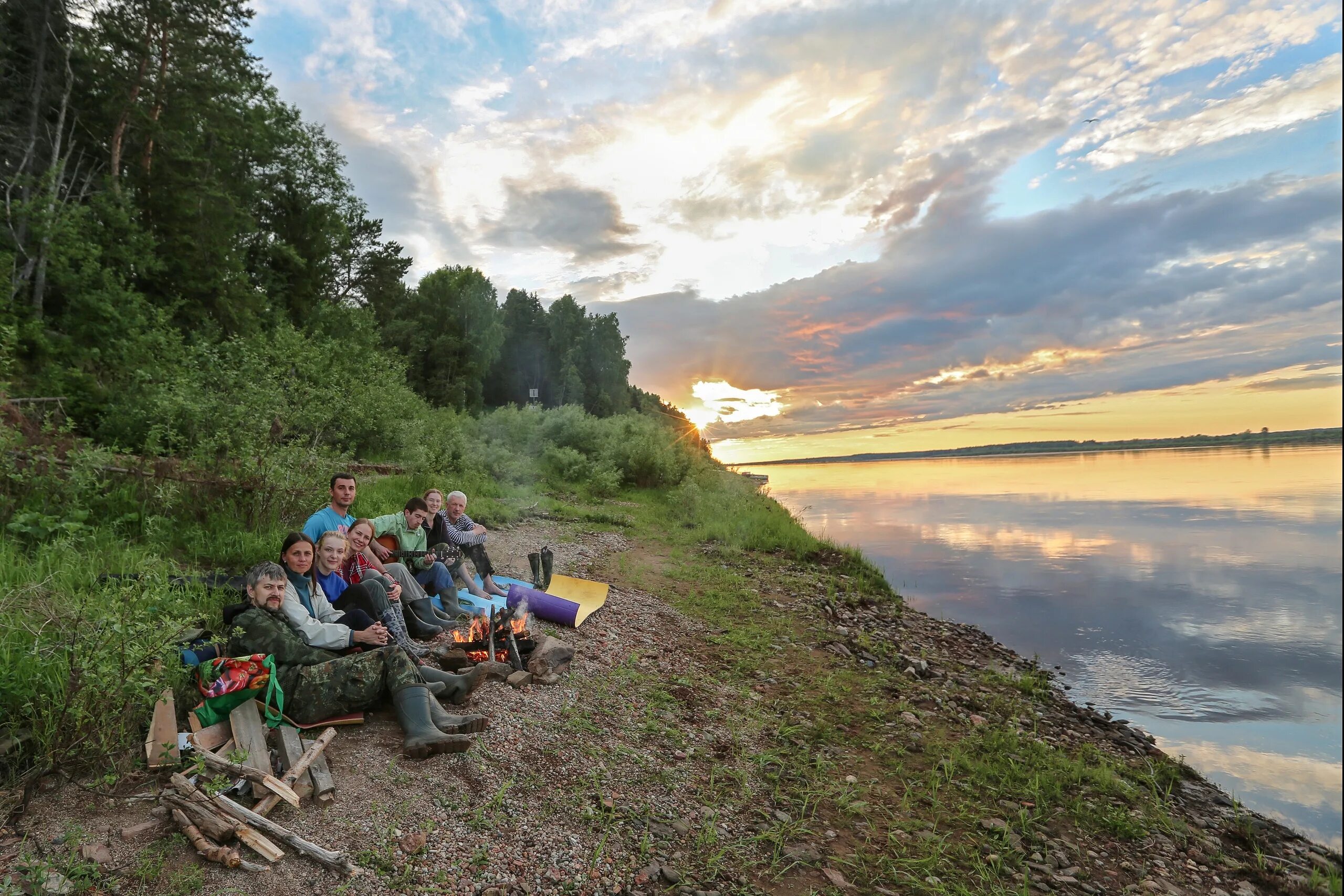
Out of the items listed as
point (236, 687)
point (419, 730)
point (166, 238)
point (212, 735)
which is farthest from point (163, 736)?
point (166, 238)

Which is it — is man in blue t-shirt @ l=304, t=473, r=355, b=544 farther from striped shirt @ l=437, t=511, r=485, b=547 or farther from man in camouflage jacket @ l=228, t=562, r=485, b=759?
man in camouflage jacket @ l=228, t=562, r=485, b=759

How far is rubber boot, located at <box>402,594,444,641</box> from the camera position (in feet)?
19.8

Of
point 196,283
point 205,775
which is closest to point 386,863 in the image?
point 205,775

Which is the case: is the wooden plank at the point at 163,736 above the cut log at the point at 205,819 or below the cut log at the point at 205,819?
above

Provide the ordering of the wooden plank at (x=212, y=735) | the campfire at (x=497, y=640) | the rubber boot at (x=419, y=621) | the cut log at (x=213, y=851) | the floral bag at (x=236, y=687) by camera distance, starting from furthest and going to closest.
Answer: the rubber boot at (x=419, y=621)
the campfire at (x=497, y=640)
the floral bag at (x=236, y=687)
the wooden plank at (x=212, y=735)
the cut log at (x=213, y=851)

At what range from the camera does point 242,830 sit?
10.0 ft

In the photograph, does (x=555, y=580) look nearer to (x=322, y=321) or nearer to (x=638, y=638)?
(x=638, y=638)

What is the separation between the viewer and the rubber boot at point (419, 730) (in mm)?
4055

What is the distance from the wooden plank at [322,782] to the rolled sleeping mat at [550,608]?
3588 millimetres

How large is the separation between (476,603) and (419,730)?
9.93ft

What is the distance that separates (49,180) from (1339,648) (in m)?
19.1

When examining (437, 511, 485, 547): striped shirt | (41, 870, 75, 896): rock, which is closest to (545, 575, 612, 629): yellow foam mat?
(437, 511, 485, 547): striped shirt

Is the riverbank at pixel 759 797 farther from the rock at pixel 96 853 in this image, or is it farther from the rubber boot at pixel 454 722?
the rubber boot at pixel 454 722

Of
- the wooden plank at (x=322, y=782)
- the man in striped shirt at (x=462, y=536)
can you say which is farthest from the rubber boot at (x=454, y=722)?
the man in striped shirt at (x=462, y=536)
